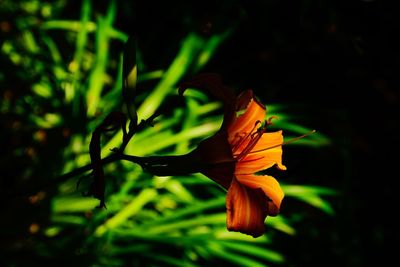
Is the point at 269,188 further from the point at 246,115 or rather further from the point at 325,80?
the point at 325,80

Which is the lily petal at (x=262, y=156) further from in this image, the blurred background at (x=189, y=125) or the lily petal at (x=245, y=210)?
the blurred background at (x=189, y=125)

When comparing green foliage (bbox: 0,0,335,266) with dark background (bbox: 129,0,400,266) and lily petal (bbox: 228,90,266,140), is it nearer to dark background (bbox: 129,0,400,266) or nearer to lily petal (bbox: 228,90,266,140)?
dark background (bbox: 129,0,400,266)

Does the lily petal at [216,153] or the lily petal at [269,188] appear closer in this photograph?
the lily petal at [216,153]

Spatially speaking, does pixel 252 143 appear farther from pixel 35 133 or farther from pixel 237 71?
pixel 237 71

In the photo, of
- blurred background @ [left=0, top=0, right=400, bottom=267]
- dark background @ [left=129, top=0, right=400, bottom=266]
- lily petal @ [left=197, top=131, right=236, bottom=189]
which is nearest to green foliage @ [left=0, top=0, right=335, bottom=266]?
blurred background @ [left=0, top=0, right=400, bottom=267]

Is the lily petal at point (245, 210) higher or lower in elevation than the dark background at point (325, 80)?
higher

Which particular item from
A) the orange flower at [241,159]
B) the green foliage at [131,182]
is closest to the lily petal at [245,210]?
the orange flower at [241,159]

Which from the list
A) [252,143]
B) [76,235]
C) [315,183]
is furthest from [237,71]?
[252,143]

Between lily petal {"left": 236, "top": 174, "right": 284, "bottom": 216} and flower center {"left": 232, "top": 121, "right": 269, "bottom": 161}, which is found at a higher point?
flower center {"left": 232, "top": 121, "right": 269, "bottom": 161}
